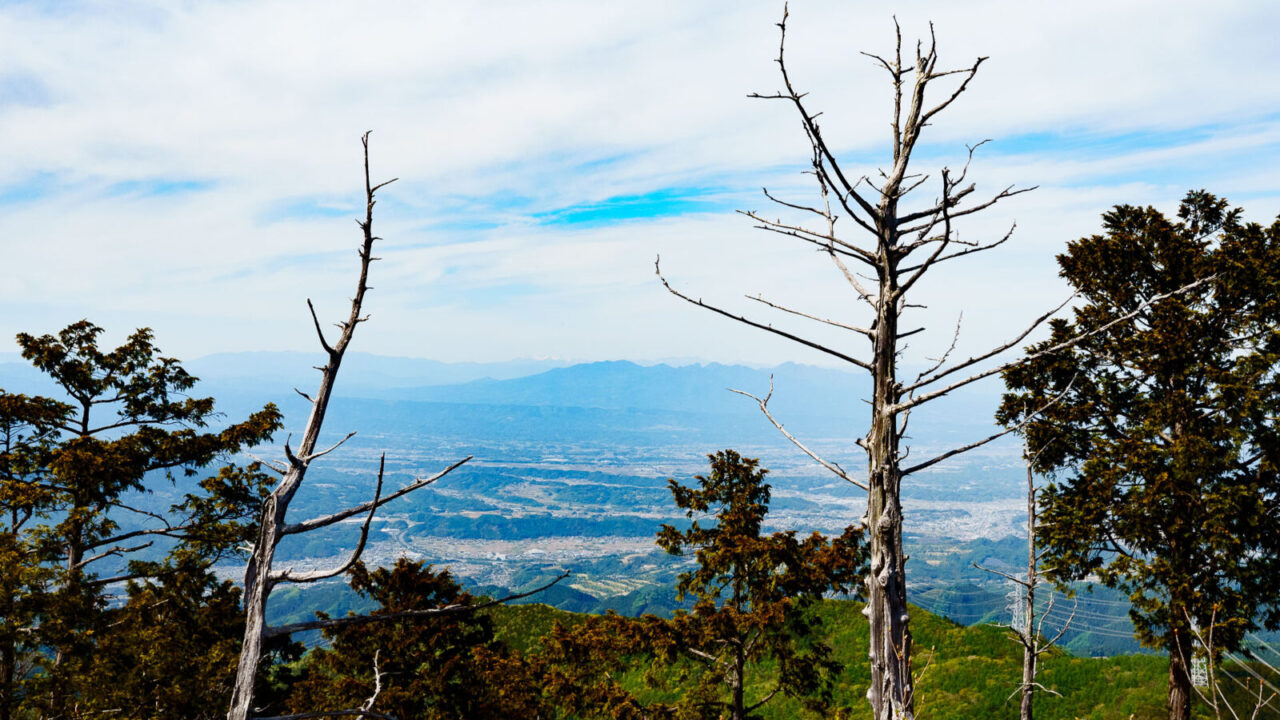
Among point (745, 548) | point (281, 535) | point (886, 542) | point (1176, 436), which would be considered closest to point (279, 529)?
point (281, 535)

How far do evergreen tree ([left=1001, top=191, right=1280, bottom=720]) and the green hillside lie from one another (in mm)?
2871

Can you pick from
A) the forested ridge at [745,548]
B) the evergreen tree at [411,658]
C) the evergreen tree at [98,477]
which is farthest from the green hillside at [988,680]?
the evergreen tree at [98,477]

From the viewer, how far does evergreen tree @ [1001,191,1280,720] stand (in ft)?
42.3

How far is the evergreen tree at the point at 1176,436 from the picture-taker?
12.9 metres

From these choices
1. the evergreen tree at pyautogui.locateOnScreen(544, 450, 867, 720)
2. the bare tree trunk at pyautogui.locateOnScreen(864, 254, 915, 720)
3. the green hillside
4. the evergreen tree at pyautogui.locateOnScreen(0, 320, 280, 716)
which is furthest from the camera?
the green hillside

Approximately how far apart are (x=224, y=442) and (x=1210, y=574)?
789 inches

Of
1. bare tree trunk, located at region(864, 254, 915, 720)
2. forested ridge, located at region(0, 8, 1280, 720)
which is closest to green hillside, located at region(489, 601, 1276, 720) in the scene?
forested ridge, located at region(0, 8, 1280, 720)

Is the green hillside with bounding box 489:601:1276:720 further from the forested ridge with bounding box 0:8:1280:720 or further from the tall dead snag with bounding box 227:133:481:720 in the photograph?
the tall dead snag with bounding box 227:133:481:720

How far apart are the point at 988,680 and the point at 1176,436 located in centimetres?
776

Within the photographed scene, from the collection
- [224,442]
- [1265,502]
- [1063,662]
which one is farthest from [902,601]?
[1063,662]

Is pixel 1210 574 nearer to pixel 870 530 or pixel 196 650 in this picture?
pixel 870 530

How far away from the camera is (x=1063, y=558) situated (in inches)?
544

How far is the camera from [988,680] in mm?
17625

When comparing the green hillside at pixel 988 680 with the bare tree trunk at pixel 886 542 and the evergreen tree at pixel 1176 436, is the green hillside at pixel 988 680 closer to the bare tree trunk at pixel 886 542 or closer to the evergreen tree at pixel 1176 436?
the evergreen tree at pixel 1176 436
